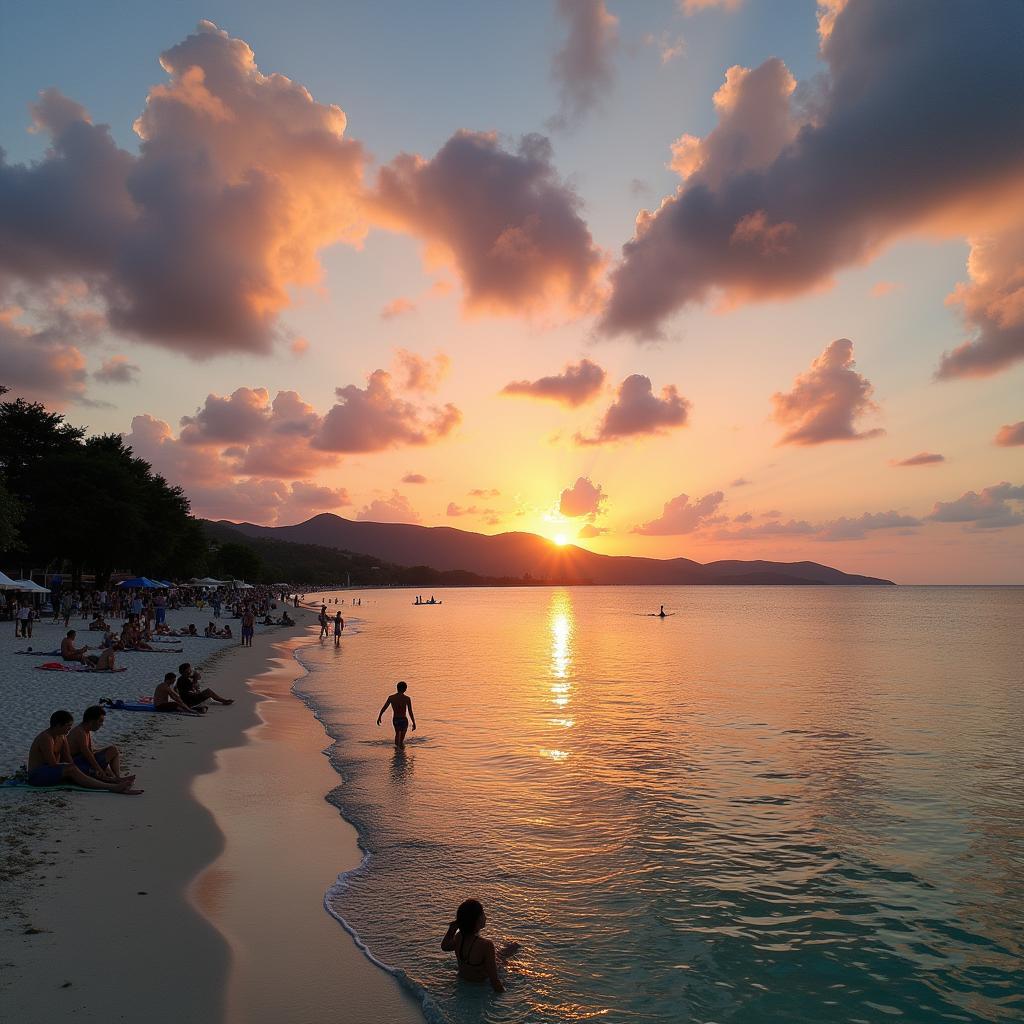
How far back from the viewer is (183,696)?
21094mm

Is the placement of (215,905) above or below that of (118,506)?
below

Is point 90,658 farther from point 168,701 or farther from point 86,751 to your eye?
point 86,751

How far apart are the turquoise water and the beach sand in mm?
635

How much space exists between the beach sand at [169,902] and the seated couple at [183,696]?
407 centimetres

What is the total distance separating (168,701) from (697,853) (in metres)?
15.5

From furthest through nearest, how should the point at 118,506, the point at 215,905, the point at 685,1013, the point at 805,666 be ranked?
1. the point at 118,506
2. the point at 805,666
3. the point at 215,905
4. the point at 685,1013

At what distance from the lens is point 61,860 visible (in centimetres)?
876

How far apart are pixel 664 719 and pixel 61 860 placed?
63.3 ft

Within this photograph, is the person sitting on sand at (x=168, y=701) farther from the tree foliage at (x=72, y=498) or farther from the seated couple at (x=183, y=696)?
the tree foliage at (x=72, y=498)

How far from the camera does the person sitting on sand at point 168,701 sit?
19891 mm

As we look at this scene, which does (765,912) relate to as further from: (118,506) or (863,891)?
(118,506)

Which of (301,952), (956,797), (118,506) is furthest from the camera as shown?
(118,506)

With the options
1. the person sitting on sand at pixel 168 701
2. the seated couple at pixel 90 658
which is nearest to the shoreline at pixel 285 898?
the person sitting on sand at pixel 168 701

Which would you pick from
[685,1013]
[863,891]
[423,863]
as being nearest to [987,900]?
[863,891]
